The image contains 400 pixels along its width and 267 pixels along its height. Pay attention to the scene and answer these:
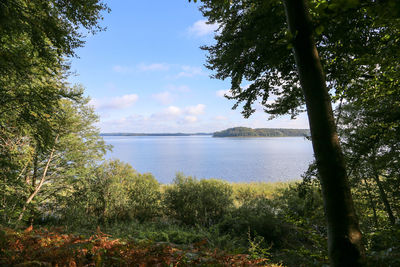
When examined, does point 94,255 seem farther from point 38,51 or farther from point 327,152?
point 38,51

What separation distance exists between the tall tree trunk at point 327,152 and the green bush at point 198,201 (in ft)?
34.2

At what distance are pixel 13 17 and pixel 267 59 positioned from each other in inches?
204

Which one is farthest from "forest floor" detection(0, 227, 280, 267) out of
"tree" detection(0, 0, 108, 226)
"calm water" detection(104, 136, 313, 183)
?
"calm water" detection(104, 136, 313, 183)

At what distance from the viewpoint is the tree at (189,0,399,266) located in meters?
1.17

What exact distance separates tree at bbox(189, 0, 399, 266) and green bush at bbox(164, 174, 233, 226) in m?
6.43

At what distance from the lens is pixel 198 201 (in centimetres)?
1126

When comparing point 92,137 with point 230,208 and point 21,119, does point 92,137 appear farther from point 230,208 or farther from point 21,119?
point 230,208

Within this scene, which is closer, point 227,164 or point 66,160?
point 66,160

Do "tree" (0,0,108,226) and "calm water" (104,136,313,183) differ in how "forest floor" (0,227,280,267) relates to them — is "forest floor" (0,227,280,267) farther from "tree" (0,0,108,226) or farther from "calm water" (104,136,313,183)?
"calm water" (104,136,313,183)

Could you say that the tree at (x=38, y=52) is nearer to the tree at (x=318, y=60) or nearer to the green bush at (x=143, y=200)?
the tree at (x=318, y=60)

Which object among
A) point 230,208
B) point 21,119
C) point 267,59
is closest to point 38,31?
point 21,119

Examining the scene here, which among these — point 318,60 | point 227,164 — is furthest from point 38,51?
point 227,164

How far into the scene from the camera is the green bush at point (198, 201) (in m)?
11.3

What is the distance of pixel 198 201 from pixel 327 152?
422 inches
